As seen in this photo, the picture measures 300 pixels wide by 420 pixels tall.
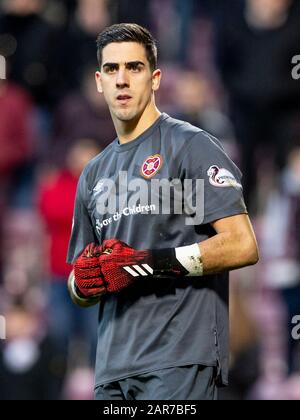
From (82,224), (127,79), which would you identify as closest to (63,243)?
(82,224)

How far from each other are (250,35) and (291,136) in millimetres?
997

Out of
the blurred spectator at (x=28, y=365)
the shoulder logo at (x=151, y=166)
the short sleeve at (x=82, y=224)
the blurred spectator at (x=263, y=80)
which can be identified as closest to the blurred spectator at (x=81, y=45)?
the blurred spectator at (x=263, y=80)

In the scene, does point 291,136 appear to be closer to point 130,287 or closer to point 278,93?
point 278,93

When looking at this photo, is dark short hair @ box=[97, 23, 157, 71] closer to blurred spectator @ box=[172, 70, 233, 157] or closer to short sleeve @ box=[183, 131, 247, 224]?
short sleeve @ box=[183, 131, 247, 224]

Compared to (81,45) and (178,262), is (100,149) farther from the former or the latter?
(178,262)

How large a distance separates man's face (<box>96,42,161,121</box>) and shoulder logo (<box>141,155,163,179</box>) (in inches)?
9.4

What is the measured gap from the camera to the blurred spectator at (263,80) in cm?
1023

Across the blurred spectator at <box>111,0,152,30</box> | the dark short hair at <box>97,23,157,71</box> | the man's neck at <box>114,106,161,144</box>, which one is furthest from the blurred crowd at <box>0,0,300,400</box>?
the dark short hair at <box>97,23,157,71</box>

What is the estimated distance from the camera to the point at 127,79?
5305 millimetres

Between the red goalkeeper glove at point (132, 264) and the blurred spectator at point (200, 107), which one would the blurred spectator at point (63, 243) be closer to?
the blurred spectator at point (200, 107)

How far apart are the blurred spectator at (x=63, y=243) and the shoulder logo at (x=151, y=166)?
4.53 metres

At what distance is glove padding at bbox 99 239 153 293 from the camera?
505 cm

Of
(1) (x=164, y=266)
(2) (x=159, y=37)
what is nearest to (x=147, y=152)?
(1) (x=164, y=266)

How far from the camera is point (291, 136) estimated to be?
10211 millimetres
